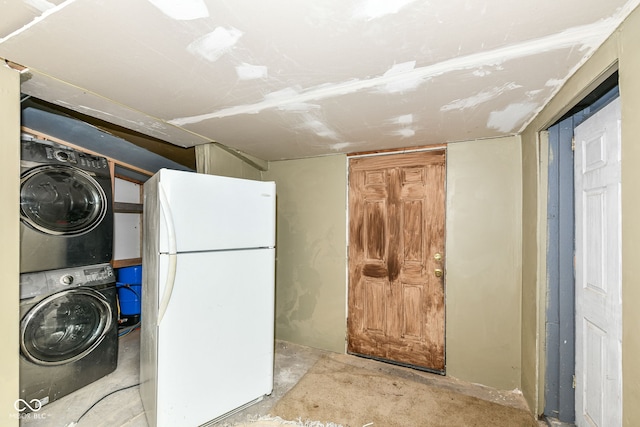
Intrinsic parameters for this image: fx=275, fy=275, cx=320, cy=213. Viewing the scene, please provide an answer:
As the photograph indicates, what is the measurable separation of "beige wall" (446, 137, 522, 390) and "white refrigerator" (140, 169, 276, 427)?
5.28 feet

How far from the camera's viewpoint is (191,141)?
2494 millimetres

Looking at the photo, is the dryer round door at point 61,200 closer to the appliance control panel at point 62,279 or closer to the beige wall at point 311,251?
the appliance control panel at point 62,279

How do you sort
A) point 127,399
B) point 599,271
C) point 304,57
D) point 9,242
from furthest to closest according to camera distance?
point 127,399, point 599,271, point 9,242, point 304,57

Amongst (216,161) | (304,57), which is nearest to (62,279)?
(216,161)

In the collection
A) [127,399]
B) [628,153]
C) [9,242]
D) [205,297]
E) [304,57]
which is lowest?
[127,399]

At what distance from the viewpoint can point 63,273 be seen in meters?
2.06

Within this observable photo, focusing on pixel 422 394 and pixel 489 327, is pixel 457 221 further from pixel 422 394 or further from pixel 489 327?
pixel 422 394

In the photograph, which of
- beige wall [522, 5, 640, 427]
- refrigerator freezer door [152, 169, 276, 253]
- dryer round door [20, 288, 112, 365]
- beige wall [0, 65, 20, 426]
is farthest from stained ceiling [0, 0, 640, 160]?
dryer round door [20, 288, 112, 365]

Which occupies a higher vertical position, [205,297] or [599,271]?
[599,271]

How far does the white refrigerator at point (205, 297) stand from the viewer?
1584 millimetres

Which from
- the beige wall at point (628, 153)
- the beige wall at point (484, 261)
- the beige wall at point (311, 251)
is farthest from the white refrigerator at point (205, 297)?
the beige wall at point (628, 153)

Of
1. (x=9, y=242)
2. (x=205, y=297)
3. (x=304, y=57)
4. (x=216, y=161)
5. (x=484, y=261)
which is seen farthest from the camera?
(x=216, y=161)

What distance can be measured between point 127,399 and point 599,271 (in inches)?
125

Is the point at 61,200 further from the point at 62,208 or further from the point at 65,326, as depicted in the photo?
the point at 65,326
